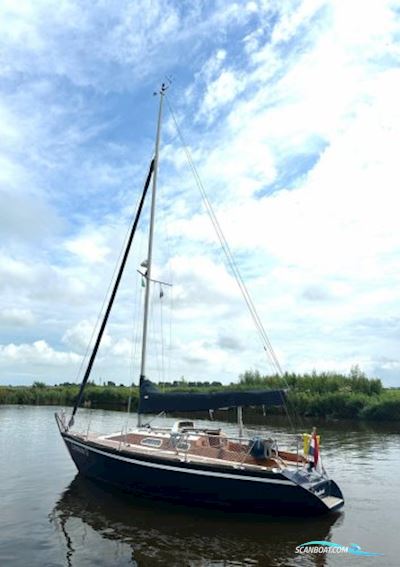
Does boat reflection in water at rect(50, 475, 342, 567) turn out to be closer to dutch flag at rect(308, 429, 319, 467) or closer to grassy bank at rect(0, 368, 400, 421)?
dutch flag at rect(308, 429, 319, 467)

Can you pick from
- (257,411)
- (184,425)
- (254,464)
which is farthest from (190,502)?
(257,411)

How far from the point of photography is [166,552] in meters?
13.2

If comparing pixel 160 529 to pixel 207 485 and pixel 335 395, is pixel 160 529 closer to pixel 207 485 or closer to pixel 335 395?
pixel 207 485

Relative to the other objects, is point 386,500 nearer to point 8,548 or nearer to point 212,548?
point 212,548

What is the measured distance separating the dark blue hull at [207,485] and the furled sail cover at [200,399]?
221cm

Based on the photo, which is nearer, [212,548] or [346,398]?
[212,548]

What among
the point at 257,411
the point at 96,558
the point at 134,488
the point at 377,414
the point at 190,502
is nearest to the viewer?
the point at 96,558

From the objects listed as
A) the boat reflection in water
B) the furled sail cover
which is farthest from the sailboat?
the boat reflection in water

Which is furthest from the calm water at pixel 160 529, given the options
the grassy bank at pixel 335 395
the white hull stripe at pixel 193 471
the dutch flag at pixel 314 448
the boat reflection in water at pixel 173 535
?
the grassy bank at pixel 335 395

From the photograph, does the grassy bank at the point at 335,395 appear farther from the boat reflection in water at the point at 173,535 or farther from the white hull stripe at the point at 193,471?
the boat reflection in water at the point at 173,535

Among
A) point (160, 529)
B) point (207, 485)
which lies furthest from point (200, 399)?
point (160, 529)

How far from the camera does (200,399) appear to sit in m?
18.2

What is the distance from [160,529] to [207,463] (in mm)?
2311

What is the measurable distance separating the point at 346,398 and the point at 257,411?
10.0 meters
